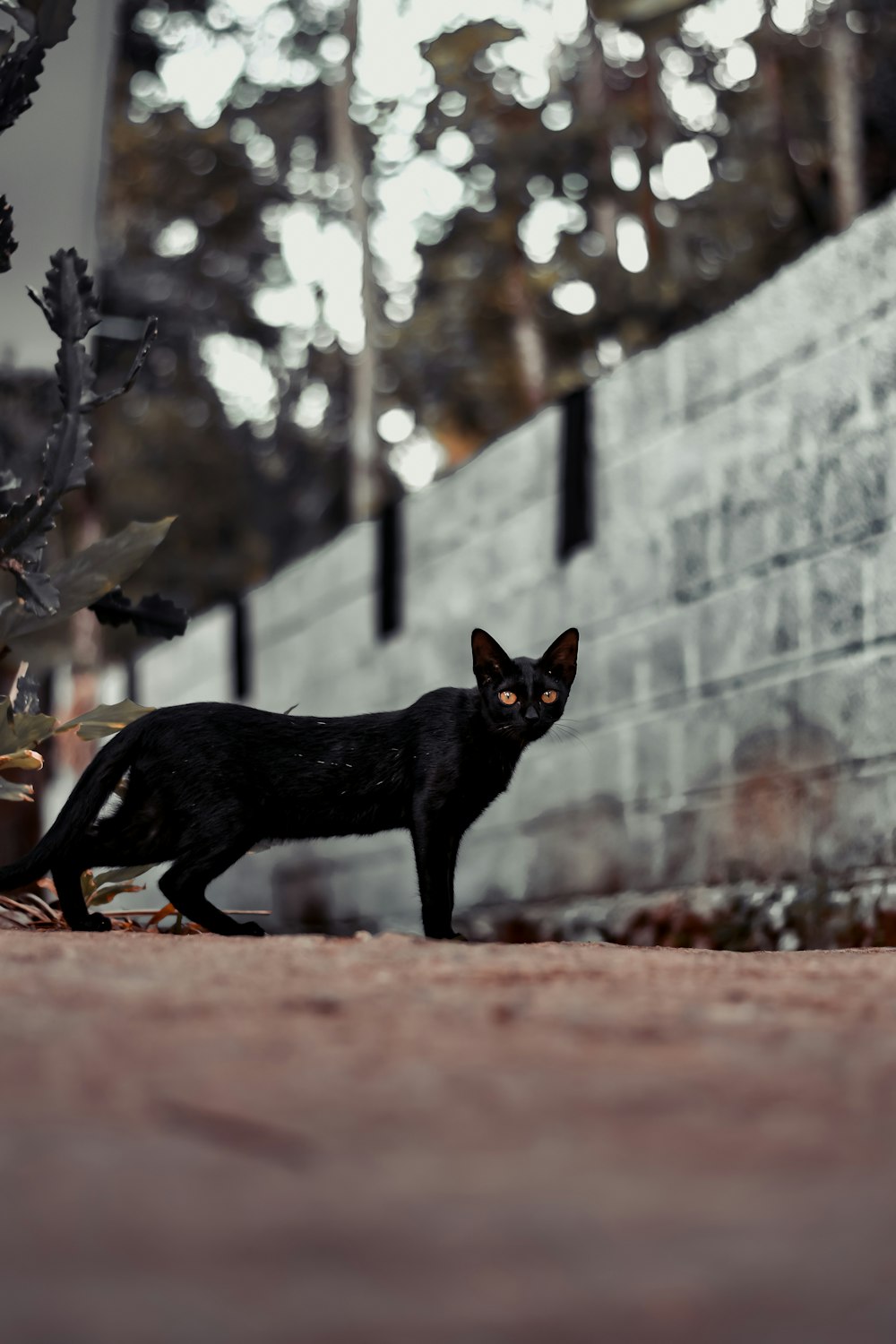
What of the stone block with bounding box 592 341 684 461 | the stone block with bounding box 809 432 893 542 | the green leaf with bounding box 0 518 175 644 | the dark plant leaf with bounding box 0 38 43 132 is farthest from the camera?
the stone block with bounding box 592 341 684 461

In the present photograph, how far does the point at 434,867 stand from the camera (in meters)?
3.96

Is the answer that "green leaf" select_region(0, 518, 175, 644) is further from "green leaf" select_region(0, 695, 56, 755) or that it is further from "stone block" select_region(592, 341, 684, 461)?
"stone block" select_region(592, 341, 684, 461)

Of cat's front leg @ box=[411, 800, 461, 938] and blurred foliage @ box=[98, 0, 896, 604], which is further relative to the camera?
blurred foliage @ box=[98, 0, 896, 604]

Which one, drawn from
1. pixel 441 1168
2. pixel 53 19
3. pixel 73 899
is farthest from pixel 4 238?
pixel 441 1168

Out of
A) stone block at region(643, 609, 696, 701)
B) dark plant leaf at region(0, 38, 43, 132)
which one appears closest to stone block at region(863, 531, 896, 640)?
Answer: stone block at region(643, 609, 696, 701)

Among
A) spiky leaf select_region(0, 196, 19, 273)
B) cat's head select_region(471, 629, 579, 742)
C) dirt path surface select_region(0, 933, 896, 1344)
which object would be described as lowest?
dirt path surface select_region(0, 933, 896, 1344)

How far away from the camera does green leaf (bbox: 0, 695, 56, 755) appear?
392cm

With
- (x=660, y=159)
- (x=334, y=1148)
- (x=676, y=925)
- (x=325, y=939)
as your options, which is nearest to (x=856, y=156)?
(x=660, y=159)

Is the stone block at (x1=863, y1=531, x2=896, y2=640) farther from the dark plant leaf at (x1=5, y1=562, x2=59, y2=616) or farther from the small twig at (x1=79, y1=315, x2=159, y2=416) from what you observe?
the dark plant leaf at (x1=5, y1=562, x2=59, y2=616)

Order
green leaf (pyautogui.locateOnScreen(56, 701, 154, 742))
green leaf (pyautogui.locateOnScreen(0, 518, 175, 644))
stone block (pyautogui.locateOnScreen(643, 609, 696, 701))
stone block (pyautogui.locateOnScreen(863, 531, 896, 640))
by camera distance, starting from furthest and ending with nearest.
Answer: stone block (pyautogui.locateOnScreen(643, 609, 696, 701)) < stone block (pyautogui.locateOnScreen(863, 531, 896, 640)) < green leaf (pyautogui.locateOnScreen(0, 518, 175, 644)) < green leaf (pyautogui.locateOnScreen(56, 701, 154, 742))

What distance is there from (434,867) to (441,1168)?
2655mm

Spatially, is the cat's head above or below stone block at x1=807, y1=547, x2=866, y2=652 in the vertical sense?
below

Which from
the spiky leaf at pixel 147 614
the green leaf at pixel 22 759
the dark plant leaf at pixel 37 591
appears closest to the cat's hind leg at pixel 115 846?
the green leaf at pixel 22 759

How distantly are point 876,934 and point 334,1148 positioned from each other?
3256 millimetres
